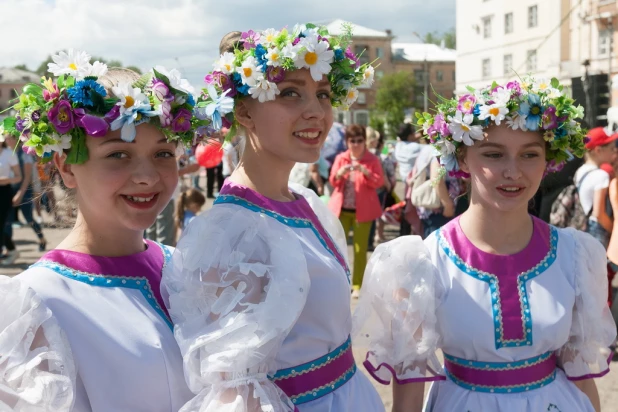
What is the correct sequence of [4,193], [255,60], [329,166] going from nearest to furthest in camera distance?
[255,60]
[4,193]
[329,166]

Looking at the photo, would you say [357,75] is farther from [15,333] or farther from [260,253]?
[15,333]

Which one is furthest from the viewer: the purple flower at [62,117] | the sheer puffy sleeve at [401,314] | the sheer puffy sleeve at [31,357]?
the sheer puffy sleeve at [401,314]

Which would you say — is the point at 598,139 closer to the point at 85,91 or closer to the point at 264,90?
the point at 264,90

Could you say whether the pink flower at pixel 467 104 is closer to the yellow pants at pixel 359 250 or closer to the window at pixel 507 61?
the yellow pants at pixel 359 250

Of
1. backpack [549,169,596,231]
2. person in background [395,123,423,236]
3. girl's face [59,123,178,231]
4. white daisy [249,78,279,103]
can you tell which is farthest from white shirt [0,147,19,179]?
white daisy [249,78,279,103]

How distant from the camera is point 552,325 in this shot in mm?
2342

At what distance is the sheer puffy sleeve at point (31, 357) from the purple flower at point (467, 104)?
5.38 ft

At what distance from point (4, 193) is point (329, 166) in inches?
165

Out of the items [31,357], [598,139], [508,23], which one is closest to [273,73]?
[31,357]

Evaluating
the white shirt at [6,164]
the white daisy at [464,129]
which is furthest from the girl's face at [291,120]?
the white shirt at [6,164]

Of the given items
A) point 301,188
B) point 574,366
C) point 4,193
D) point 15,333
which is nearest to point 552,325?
point 574,366

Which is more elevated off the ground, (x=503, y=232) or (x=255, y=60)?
(x=255, y=60)

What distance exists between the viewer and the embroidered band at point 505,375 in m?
2.34

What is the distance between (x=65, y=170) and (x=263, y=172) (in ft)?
2.02
